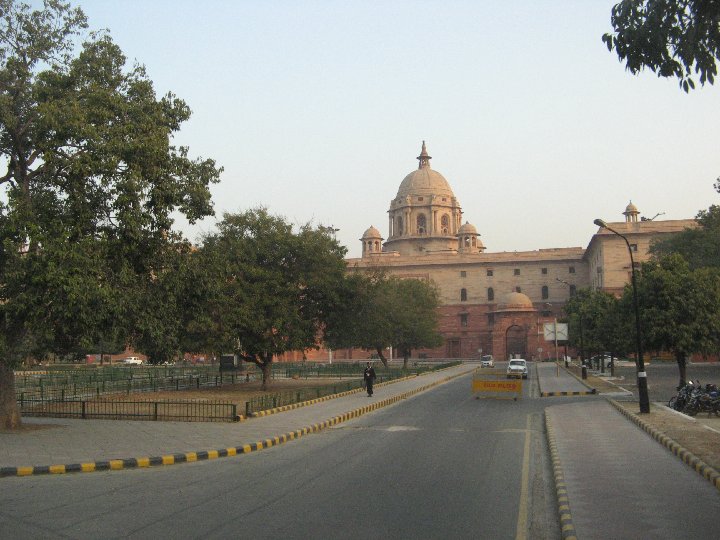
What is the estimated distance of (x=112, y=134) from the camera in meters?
20.5

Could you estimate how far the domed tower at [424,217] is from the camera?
450 ft

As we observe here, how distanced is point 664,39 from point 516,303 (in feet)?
336

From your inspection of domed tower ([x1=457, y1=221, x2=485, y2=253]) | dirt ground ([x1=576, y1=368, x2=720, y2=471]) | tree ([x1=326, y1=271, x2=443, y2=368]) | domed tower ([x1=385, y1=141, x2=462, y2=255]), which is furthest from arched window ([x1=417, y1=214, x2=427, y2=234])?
dirt ground ([x1=576, y1=368, x2=720, y2=471])

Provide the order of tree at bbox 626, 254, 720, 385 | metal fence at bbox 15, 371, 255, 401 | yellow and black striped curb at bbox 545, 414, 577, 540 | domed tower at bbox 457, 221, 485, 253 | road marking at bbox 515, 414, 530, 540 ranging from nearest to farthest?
yellow and black striped curb at bbox 545, 414, 577, 540, road marking at bbox 515, 414, 530, 540, tree at bbox 626, 254, 720, 385, metal fence at bbox 15, 371, 255, 401, domed tower at bbox 457, 221, 485, 253

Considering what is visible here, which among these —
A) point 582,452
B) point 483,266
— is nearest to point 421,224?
point 483,266

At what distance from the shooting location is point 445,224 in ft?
456

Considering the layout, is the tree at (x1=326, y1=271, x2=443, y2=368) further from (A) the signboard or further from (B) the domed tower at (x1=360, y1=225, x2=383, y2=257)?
(B) the domed tower at (x1=360, y1=225, x2=383, y2=257)

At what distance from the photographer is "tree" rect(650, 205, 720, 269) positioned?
64125 millimetres

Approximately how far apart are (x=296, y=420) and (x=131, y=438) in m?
5.95

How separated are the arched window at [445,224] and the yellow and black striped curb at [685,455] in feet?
382

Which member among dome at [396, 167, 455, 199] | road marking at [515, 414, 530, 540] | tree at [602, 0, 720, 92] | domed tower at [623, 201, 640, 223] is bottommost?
road marking at [515, 414, 530, 540]

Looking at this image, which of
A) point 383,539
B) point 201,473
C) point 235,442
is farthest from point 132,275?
point 383,539

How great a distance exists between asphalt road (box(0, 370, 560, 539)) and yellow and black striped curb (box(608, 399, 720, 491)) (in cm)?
259

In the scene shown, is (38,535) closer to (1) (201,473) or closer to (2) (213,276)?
(1) (201,473)
